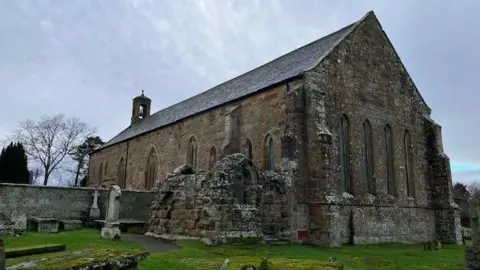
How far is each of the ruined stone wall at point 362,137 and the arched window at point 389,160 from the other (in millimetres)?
182

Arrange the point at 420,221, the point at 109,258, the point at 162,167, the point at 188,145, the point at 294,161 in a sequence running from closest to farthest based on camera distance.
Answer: the point at 109,258, the point at 294,161, the point at 420,221, the point at 188,145, the point at 162,167

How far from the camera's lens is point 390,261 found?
42.3 ft

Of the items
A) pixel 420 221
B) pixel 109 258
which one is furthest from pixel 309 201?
pixel 109 258

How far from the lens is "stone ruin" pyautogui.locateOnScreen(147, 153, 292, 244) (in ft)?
49.0

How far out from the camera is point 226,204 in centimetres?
1500

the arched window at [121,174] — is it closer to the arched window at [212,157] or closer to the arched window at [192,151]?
the arched window at [192,151]

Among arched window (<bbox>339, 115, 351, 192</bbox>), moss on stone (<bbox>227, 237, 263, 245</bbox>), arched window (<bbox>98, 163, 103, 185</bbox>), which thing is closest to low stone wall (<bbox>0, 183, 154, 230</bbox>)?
moss on stone (<bbox>227, 237, 263, 245</bbox>)

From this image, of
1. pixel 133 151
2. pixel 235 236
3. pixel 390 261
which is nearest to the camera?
pixel 390 261

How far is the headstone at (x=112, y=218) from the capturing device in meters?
16.0

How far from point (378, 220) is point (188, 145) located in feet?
47.2

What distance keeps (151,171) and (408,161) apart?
21.0 m

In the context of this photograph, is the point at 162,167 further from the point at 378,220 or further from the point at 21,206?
the point at 378,220

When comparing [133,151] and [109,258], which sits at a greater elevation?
[133,151]

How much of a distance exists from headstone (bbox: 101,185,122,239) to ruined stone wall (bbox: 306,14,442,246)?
8521 mm
